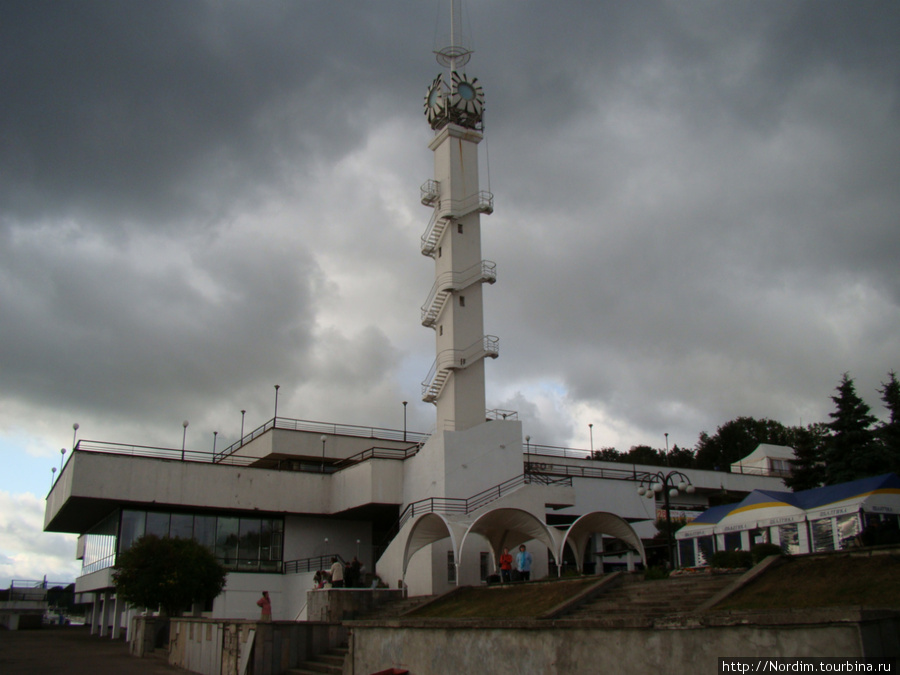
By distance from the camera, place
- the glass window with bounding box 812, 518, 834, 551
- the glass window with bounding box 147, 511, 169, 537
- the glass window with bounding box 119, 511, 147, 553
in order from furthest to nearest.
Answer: the glass window with bounding box 147, 511, 169, 537 → the glass window with bounding box 119, 511, 147, 553 → the glass window with bounding box 812, 518, 834, 551

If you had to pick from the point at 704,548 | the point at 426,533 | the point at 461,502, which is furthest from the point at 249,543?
the point at 704,548

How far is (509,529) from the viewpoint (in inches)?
1161

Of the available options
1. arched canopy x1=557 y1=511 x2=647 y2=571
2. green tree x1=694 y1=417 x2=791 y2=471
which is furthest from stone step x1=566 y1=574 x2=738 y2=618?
green tree x1=694 y1=417 x2=791 y2=471

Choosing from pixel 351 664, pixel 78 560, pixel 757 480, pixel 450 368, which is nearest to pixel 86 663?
pixel 351 664

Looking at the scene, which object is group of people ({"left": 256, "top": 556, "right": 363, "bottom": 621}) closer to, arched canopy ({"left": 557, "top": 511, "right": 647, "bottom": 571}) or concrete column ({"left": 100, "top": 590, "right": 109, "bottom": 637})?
arched canopy ({"left": 557, "top": 511, "right": 647, "bottom": 571})

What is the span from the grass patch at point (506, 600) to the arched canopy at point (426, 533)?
466 centimetres

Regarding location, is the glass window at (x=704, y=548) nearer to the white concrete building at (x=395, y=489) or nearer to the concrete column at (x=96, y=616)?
the white concrete building at (x=395, y=489)

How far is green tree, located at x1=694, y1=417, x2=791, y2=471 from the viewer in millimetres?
84644

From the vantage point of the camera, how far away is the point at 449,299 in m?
39.2

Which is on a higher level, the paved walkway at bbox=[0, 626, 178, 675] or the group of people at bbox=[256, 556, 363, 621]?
the group of people at bbox=[256, 556, 363, 621]

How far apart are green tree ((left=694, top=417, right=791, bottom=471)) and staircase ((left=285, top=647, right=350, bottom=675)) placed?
70.0m

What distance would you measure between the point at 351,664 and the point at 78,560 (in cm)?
4063

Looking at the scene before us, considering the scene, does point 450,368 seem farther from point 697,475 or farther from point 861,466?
point 697,475

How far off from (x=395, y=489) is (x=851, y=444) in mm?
22038
